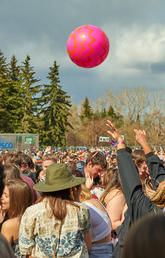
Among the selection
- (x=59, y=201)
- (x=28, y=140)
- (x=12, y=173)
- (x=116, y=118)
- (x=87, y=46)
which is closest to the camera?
(x=59, y=201)

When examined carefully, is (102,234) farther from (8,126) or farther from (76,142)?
(76,142)

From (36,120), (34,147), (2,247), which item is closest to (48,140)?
(36,120)

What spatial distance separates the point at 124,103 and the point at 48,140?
935 inches

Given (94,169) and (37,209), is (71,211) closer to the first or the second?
(37,209)

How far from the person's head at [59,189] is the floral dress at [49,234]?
0.05 metres

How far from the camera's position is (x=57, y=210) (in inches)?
91.9

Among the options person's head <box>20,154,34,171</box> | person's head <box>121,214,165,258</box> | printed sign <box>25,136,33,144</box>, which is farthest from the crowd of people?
printed sign <box>25,136,33,144</box>

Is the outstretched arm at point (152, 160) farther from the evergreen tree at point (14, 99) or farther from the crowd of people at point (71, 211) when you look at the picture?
the evergreen tree at point (14, 99)

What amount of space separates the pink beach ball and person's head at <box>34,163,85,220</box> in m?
4.15

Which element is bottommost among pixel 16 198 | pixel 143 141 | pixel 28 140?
pixel 16 198

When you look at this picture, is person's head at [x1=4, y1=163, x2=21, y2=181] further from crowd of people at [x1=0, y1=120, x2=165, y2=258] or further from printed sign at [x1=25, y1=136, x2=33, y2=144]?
printed sign at [x1=25, y1=136, x2=33, y2=144]

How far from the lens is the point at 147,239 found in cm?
85

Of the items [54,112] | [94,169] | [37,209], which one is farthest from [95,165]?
[54,112]

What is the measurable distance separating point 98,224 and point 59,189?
1.93 ft
